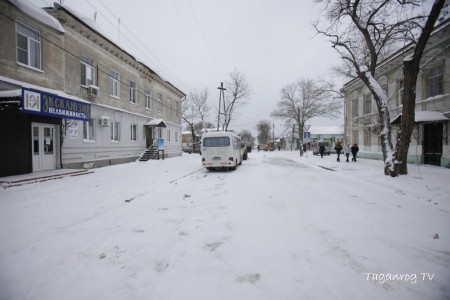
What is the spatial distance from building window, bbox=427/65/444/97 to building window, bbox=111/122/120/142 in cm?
2312

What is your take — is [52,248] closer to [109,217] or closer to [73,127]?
[109,217]

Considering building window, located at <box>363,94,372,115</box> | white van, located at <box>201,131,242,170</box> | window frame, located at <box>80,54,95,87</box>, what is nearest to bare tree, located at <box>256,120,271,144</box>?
building window, located at <box>363,94,372,115</box>

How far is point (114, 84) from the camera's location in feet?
59.4

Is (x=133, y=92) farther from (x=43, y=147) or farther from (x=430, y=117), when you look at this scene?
(x=430, y=117)

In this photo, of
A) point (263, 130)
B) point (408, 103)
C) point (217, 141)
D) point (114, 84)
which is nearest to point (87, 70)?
point (114, 84)

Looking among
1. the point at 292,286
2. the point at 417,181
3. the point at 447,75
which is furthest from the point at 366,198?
the point at 447,75

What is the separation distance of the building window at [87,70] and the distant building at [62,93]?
30 mm

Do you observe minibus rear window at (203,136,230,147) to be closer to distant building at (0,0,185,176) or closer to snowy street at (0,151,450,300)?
distant building at (0,0,185,176)

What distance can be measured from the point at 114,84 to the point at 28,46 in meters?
7.43

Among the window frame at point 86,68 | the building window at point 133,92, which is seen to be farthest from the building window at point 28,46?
the building window at point 133,92

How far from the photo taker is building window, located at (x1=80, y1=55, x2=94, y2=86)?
573 inches

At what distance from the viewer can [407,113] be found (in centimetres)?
1077

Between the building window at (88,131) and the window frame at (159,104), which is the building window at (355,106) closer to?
the window frame at (159,104)

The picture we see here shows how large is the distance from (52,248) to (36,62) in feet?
37.4
